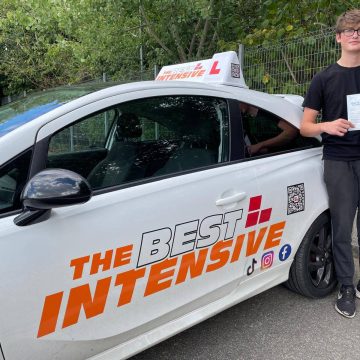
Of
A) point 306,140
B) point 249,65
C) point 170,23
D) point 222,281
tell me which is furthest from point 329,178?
point 170,23

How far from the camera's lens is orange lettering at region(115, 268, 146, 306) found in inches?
74.7

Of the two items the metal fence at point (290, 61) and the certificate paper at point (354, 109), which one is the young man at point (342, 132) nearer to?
the certificate paper at point (354, 109)

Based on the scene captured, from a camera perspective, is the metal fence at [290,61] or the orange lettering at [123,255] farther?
the metal fence at [290,61]

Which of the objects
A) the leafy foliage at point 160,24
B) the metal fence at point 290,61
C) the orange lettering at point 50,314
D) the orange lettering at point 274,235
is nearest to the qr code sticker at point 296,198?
the orange lettering at point 274,235

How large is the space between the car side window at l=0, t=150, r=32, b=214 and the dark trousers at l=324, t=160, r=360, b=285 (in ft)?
6.32

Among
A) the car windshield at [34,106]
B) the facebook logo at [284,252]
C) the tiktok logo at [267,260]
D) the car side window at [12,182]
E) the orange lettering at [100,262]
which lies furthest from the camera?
the facebook logo at [284,252]

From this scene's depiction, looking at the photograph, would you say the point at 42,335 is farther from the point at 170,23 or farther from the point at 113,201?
the point at 170,23

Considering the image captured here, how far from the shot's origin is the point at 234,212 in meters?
2.30

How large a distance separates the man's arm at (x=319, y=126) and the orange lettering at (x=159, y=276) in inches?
50.5

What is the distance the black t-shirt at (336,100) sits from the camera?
8.82 feet

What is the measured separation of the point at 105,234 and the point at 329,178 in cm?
162

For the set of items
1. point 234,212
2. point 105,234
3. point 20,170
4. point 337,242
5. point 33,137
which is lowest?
point 337,242

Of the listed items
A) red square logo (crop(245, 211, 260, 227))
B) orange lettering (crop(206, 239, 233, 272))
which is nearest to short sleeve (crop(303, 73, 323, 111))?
red square logo (crop(245, 211, 260, 227))

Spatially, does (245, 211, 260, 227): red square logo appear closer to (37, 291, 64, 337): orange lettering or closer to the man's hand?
the man's hand
